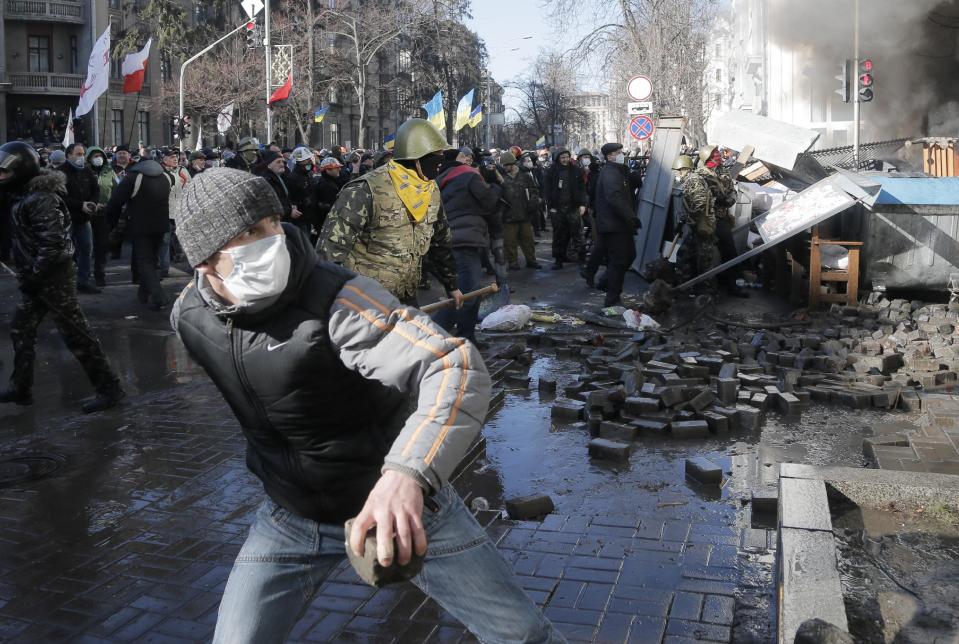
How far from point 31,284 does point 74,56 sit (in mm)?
47741

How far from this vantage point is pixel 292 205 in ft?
46.3

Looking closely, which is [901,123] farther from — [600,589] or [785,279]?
[600,589]

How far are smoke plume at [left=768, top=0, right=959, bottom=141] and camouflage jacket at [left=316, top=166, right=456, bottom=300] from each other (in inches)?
1067

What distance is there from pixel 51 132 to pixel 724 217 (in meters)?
40.5

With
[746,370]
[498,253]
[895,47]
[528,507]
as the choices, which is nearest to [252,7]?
[895,47]

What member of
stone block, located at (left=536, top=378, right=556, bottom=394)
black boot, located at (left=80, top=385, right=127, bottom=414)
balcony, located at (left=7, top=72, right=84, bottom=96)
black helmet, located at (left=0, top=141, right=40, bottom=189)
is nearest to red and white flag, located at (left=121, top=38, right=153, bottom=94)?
black helmet, located at (left=0, top=141, right=40, bottom=189)

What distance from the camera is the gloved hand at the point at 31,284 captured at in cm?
729

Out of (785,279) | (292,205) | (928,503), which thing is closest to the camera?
(928,503)

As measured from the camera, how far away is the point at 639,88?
18391 millimetres

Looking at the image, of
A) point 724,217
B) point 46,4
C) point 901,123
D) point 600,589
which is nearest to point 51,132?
point 46,4

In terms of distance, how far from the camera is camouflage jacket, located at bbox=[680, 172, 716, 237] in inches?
491

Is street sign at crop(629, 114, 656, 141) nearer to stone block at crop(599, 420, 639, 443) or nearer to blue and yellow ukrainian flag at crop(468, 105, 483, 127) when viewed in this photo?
blue and yellow ukrainian flag at crop(468, 105, 483, 127)

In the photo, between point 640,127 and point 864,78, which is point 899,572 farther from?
point 864,78

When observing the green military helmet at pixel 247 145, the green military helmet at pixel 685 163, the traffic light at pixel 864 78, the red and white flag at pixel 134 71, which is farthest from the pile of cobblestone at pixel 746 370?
the red and white flag at pixel 134 71
